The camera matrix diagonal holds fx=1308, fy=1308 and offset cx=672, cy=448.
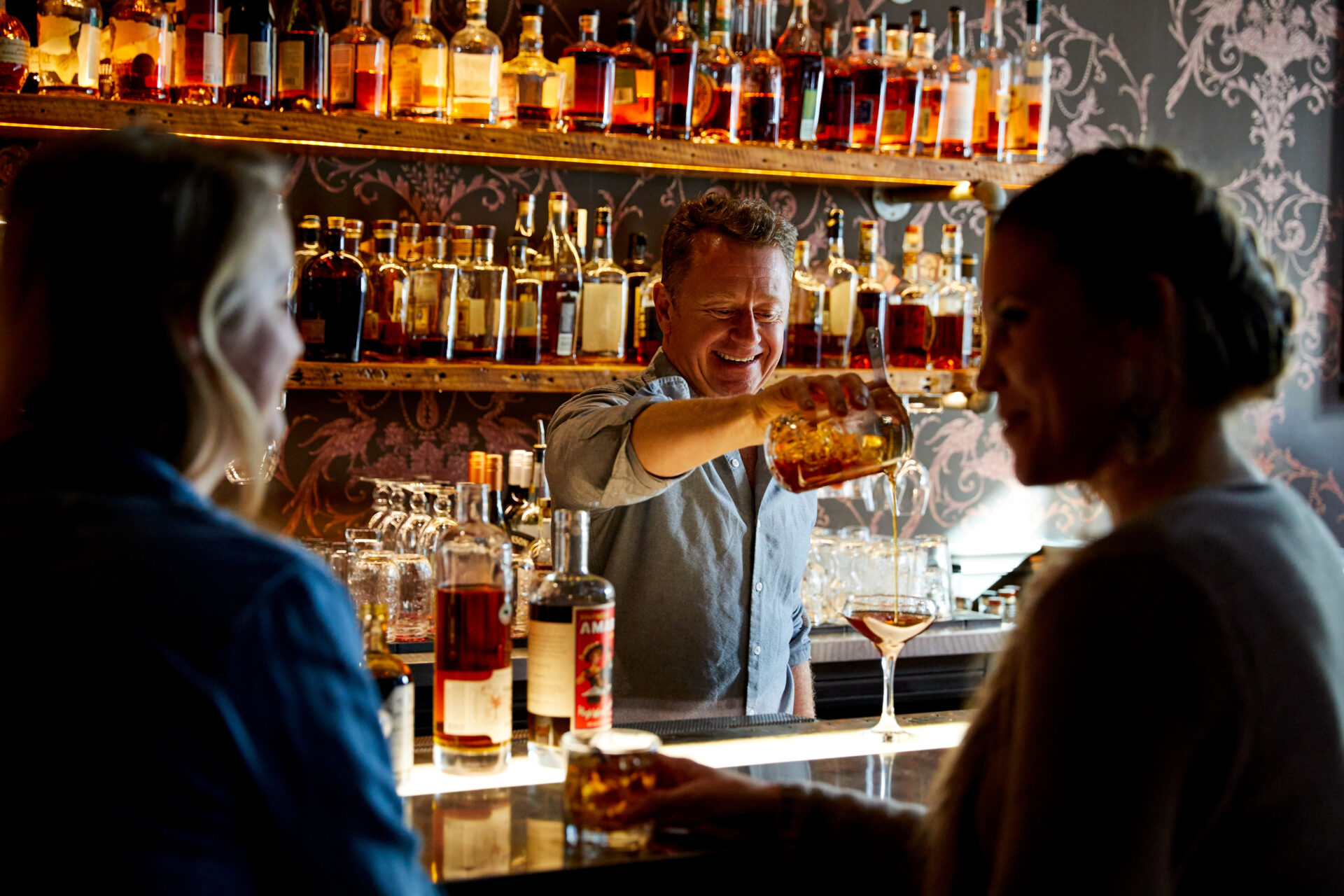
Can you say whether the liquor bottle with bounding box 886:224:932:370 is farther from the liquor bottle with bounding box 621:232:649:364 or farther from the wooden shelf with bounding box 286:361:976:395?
the liquor bottle with bounding box 621:232:649:364

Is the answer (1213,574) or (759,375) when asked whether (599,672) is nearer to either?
(1213,574)

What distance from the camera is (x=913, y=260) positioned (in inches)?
135

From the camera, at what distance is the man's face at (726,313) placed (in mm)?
2232

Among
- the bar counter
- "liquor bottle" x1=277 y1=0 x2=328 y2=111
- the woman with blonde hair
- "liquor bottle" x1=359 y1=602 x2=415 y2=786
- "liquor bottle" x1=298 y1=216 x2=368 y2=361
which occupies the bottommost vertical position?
the bar counter

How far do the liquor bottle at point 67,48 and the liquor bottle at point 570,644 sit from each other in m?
1.67

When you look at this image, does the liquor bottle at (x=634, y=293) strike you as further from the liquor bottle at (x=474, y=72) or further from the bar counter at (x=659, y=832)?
the bar counter at (x=659, y=832)

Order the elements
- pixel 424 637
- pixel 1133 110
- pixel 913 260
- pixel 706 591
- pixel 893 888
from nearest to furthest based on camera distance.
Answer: pixel 893 888 → pixel 706 591 → pixel 424 637 → pixel 913 260 → pixel 1133 110

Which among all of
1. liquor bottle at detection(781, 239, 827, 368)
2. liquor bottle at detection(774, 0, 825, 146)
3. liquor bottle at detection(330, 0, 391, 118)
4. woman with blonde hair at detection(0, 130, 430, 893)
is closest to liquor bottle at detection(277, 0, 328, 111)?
liquor bottle at detection(330, 0, 391, 118)

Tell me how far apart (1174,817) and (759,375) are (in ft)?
4.82

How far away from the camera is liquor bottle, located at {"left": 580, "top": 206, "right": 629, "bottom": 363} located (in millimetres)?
2961

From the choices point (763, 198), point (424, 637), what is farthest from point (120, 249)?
point (763, 198)

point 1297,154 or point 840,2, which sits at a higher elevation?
point 840,2

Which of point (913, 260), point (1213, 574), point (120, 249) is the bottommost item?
point (1213, 574)

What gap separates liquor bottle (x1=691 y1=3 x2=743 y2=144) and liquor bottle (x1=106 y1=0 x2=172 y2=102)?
3.74 ft
